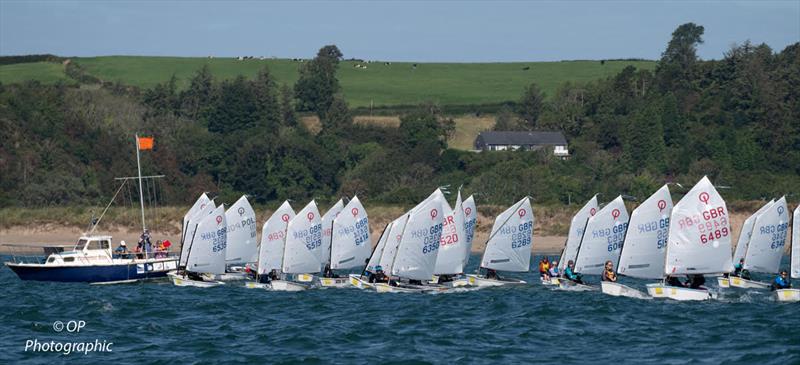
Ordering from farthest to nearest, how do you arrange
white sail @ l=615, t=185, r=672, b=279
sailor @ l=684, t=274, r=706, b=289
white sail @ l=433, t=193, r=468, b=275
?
1. white sail @ l=433, t=193, r=468, b=275
2. white sail @ l=615, t=185, r=672, b=279
3. sailor @ l=684, t=274, r=706, b=289

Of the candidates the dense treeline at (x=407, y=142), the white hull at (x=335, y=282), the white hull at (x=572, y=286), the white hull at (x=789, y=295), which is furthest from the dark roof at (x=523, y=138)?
the white hull at (x=789, y=295)

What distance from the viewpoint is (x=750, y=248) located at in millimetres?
67438

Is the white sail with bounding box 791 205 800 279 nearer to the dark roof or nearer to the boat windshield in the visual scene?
the boat windshield

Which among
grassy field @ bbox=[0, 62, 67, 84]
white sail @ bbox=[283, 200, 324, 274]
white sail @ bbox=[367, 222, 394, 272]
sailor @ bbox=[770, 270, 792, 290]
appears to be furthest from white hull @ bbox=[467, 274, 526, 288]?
grassy field @ bbox=[0, 62, 67, 84]

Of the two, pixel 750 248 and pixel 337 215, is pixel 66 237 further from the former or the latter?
pixel 750 248

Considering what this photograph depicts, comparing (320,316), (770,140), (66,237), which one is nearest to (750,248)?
(320,316)

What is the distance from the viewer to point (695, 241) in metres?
55.4

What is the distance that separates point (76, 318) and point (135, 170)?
8838 centimetres

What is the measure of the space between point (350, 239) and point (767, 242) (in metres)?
20.6

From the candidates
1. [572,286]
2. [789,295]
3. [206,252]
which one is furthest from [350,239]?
[789,295]

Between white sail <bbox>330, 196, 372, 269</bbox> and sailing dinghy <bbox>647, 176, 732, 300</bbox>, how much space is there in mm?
16777

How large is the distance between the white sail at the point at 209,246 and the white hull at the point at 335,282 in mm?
5447

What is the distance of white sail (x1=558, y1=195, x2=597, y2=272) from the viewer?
A: 67188 mm

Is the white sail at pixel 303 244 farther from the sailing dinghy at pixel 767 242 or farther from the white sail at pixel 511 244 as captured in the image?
the sailing dinghy at pixel 767 242
